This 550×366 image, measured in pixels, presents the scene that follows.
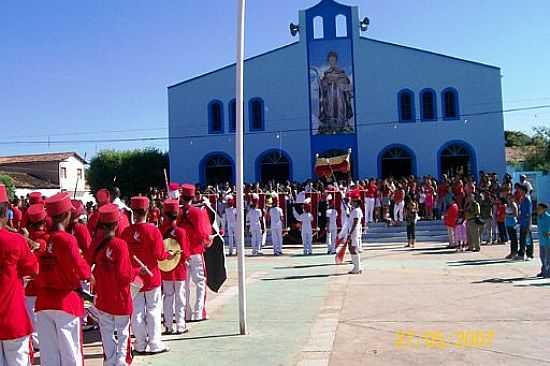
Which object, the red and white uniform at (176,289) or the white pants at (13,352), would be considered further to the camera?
the red and white uniform at (176,289)

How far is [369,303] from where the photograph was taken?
10.8 m

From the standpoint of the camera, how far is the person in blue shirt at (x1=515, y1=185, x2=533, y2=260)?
49.2 feet

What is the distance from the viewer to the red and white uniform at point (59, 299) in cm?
599

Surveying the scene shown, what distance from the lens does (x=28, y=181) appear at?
5788 centimetres

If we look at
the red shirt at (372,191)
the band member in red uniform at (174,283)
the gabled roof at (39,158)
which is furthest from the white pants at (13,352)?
the gabled roof at (39,158)

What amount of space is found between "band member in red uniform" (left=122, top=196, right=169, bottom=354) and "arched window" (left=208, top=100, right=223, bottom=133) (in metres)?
30.6

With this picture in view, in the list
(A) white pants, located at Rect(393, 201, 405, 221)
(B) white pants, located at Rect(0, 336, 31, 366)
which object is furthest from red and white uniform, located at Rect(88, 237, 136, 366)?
(A) white pants, located at Rect(393, 201, 405, 221)

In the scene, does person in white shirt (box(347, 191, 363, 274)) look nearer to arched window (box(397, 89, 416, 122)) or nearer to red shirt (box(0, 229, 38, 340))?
red shirt (box(0, 229, 38, 340))

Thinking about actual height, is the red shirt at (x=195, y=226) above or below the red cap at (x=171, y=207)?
below

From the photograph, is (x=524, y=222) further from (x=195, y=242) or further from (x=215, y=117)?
(x=215, y=117)

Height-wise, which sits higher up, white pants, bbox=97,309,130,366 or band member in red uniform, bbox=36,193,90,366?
band member in red uniform, bbox=36,193,90,366

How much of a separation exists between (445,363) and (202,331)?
3540 millimetres

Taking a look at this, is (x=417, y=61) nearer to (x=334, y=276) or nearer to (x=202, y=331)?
(x=334, y=276)

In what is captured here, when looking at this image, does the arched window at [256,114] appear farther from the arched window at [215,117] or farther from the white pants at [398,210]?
the white pants at [398,210]
